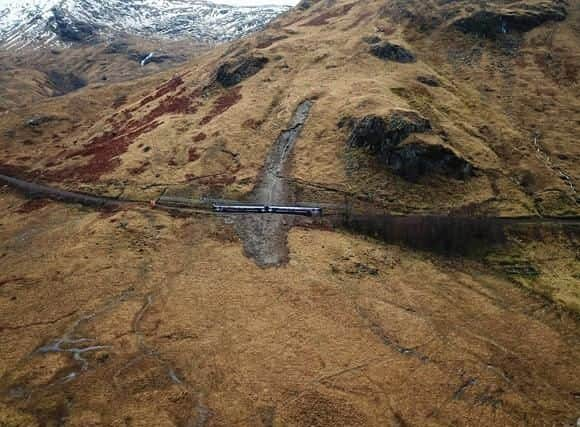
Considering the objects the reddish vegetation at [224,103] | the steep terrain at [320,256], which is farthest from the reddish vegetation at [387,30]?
the reddish vegetation at [224,103]

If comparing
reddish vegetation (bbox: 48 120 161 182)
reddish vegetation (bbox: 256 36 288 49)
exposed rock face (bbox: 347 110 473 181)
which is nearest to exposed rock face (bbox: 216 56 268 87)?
reddish vegetation (bbox: 256 36 288 49)

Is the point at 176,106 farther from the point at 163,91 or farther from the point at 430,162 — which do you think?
the point at 430,162

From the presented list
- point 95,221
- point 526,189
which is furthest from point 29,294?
point 526,189

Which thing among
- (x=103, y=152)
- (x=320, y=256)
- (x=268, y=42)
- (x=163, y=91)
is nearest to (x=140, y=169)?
(x=103, y=152)

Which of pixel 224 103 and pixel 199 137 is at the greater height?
pixel 224 103

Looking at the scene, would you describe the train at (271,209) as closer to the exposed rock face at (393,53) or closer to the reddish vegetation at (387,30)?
the exposed rock face at (393,53)

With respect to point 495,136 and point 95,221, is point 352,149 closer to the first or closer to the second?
point 495,136
